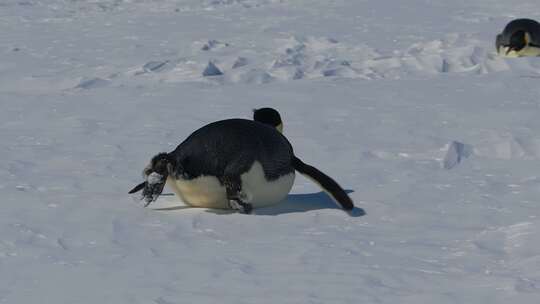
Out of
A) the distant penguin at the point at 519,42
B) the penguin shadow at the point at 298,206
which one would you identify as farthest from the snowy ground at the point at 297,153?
the distant penguin at the point at 519,42

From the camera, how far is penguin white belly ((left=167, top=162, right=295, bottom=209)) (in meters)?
4.76

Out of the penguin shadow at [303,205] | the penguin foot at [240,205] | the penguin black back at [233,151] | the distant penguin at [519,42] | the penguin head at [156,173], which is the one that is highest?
the penguin black back at [233,151]

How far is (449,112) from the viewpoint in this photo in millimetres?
7855

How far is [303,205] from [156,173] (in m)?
0.79

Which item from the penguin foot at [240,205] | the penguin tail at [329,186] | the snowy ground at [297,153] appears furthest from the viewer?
the penguin tail at [329,186]

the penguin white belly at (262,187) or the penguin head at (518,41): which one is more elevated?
the penguin white belly at (262,187)

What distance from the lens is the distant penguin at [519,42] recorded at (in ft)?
35.2

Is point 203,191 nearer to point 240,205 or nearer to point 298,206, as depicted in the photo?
point 240,205

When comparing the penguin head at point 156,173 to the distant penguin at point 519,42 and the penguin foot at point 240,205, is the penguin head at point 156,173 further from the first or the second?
the distant penguin at point 519,42

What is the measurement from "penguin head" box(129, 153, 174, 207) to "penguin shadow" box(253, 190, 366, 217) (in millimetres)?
459

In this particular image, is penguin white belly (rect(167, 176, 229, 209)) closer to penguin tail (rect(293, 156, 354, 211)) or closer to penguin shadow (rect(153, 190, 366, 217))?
penguin shadow (rect(153, 190, 366, 217))

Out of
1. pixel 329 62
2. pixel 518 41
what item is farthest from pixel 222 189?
pixel 518 41

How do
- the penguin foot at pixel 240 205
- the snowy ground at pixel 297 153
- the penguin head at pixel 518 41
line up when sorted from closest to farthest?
the snowy ground at pixel 297 153, the penguin foot at pixel 240 205, the penguin head at pixel 518 41

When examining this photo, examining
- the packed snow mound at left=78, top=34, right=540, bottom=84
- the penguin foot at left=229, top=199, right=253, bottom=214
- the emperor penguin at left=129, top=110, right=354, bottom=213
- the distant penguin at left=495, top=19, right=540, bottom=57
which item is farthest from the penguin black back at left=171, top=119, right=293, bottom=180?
the distant penguin at left=495, top=19, right=540, bottom=57
